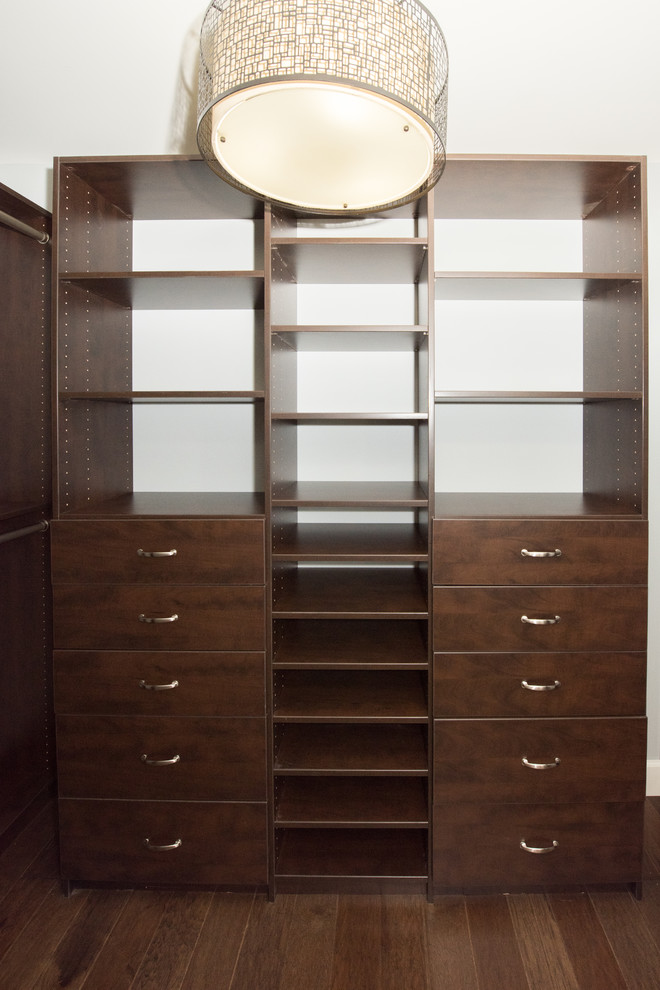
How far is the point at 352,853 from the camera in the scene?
2059 millimetres

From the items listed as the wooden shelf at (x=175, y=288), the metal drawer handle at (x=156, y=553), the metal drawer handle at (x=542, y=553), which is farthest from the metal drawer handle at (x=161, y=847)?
the wooden shelf at (x=175, y=288)

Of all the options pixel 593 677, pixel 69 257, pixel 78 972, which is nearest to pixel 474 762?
pixel 593 677

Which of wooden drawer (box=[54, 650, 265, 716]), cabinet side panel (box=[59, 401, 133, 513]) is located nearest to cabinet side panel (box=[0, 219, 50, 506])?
cabinet side panel (box=[59, 401, 133, 513])

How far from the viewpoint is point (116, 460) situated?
7.48 feet

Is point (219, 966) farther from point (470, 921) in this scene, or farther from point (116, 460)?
point (116, 460)

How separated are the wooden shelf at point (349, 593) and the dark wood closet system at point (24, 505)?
880mm

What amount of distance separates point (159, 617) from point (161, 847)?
2.29 feet

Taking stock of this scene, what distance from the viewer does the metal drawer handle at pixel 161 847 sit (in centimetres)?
194

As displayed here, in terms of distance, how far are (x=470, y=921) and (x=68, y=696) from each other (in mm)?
1348

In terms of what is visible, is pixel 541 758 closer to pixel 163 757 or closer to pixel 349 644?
pixel 349 644

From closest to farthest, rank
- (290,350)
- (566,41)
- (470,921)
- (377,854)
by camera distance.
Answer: (566,41) → (470,921) → (377,854) → (290,350)

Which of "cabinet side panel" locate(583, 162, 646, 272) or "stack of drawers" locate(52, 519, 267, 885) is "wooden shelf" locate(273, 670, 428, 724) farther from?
"cabinet side panel" locate(583, 162, 646, 272)

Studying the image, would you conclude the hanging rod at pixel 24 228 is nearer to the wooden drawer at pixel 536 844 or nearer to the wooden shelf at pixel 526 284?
the wooden shelf at pixel 526 284

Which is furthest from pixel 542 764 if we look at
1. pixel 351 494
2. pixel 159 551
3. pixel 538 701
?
pixel 159 551
